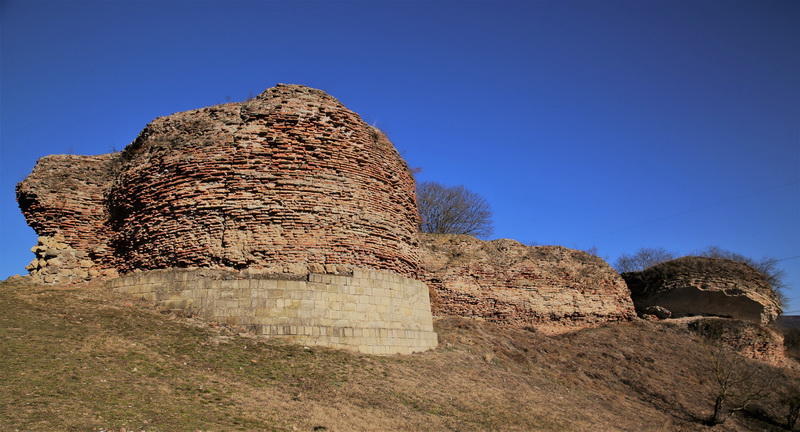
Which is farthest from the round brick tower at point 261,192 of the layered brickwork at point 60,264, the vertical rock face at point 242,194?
the layered brickwork at point 60,264

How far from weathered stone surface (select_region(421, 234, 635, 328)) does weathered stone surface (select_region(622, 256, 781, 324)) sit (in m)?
3.06

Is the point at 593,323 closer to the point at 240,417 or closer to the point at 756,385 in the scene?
the point at 756,385

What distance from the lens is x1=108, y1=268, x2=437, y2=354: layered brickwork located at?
36.2 feet

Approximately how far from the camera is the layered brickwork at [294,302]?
36.2 ft

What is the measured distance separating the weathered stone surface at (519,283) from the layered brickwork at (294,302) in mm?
5832

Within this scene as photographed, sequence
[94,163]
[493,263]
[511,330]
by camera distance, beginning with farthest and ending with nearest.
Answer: [493,263] < [511,330] < [94,163]

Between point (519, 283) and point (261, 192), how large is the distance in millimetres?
10508

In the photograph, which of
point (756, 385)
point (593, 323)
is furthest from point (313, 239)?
point (756, 385)

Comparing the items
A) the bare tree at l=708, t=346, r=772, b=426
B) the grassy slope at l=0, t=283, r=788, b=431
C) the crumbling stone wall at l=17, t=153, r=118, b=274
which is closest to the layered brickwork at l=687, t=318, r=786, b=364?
the bare tree at l=708, t=346, r=772, b=426

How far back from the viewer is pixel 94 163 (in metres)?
14.3

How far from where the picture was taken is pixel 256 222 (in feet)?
39.5

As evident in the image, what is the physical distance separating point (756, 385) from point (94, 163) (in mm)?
20601

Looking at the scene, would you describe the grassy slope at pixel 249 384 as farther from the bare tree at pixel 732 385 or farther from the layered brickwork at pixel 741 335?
the layered brickwork at pixel 741 335

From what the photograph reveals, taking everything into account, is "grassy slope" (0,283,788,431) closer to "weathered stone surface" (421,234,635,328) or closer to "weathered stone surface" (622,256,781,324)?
"weathered stone surface" (421,234,635,328)
